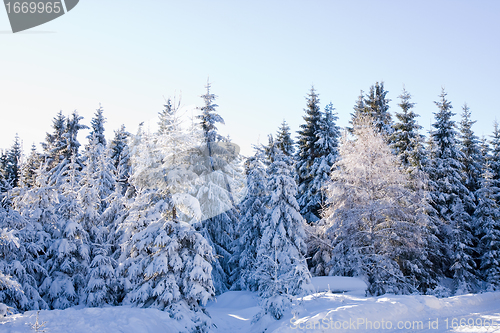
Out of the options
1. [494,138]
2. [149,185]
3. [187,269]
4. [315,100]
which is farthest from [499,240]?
[149,185]

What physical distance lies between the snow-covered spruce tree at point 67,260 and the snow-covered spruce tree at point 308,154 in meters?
17.4

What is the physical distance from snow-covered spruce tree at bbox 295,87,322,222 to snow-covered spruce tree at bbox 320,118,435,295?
313 inches

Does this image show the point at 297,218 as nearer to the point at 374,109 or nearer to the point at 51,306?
the point at 51,306

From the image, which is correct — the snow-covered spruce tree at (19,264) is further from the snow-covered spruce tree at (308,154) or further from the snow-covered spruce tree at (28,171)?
the snow-covered spruce tree at (308,154)

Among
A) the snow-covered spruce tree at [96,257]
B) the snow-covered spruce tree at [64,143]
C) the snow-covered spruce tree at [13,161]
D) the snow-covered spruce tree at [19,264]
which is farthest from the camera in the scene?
the snow-covered spruce tree at [13,161]

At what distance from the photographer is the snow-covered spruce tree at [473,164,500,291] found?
77.6ft

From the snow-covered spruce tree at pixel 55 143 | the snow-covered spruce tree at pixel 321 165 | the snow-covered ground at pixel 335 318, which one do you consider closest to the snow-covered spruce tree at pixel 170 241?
the snow-covered ground at pixel 335 318

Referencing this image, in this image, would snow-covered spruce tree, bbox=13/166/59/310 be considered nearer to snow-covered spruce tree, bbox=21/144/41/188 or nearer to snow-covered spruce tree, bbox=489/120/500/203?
snow-covered spruce tree, bbox=21/144/41/188

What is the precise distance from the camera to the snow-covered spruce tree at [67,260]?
17.1m

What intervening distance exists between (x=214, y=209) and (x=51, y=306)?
1061 centimetres

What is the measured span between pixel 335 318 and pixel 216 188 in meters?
13.8

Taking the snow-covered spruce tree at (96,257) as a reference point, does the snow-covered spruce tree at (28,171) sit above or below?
above

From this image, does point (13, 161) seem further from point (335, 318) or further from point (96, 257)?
point (335, 318)

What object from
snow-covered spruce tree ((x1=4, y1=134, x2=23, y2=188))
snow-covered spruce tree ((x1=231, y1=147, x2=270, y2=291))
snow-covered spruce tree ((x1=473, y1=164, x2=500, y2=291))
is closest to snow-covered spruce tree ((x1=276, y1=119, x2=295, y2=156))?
snow-covered spruce tree ((x1=231, y1=147, x2=270, y2=291))
